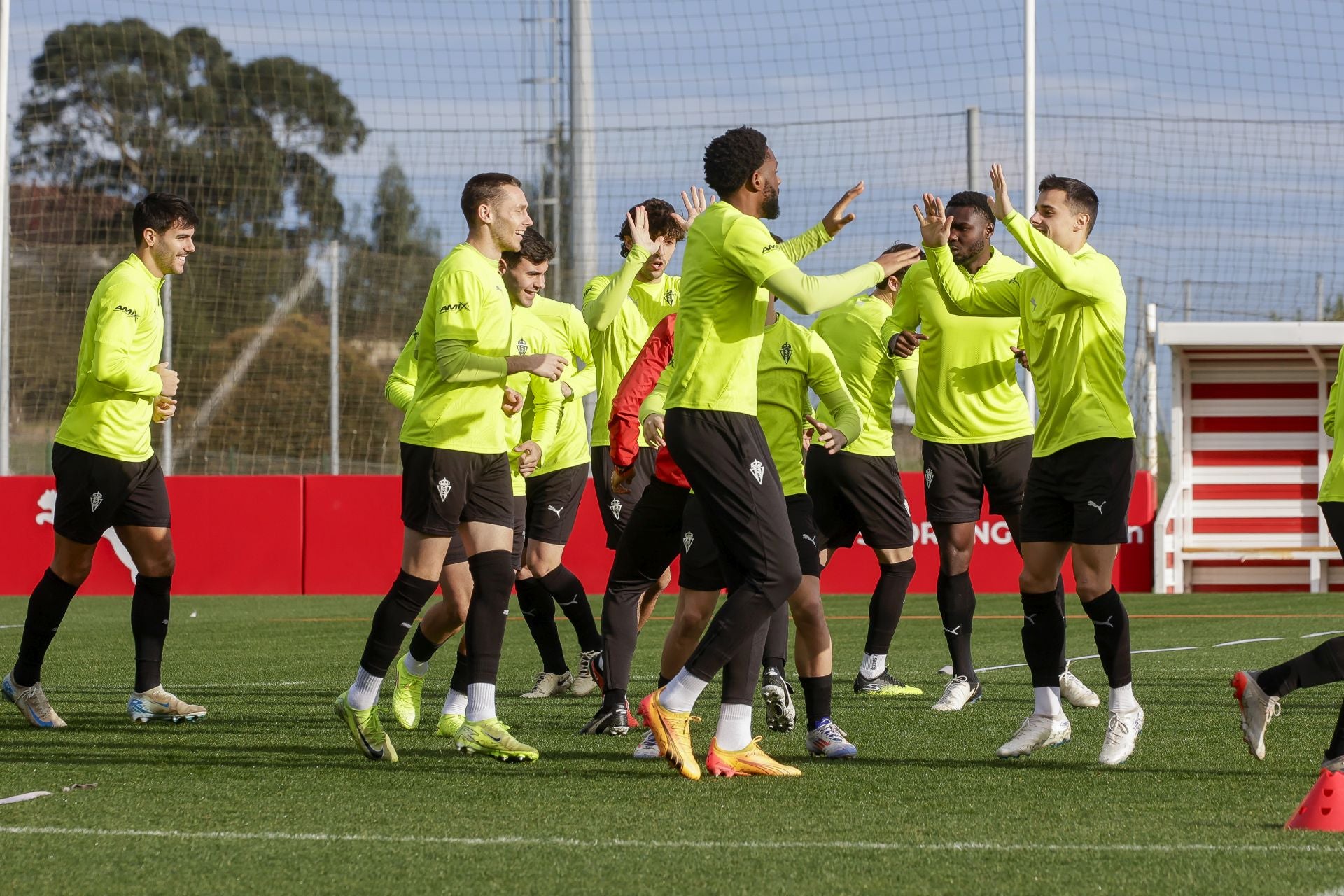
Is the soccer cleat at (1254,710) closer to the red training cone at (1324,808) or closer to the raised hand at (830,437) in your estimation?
the red training cone at (1324,808)

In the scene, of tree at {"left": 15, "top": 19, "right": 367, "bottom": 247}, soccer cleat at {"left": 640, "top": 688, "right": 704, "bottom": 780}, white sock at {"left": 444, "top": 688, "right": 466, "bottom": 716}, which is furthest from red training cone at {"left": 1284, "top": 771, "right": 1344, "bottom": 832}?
tree at {"left": 15, "top": 19, "right": 367, "bottom": 247}

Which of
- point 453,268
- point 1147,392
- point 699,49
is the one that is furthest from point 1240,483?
point 453,268

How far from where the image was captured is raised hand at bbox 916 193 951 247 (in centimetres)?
589

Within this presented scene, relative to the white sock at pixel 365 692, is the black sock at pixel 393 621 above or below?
above

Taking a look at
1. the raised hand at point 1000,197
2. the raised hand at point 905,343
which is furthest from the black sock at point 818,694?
the raised hand at point 905,343

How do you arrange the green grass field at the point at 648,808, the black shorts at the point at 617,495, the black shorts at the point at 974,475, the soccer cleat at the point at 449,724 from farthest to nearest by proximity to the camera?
the black shorts at the point at 974,475 < the black shorts at the point at 617,495 < the soccer cleat at the point at 449,724 < the green grass field at the point at 648,808

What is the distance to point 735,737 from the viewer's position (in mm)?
5469

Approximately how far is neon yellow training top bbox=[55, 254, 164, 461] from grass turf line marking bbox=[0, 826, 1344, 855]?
2.54m

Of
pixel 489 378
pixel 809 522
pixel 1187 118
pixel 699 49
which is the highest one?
pixel 699 49

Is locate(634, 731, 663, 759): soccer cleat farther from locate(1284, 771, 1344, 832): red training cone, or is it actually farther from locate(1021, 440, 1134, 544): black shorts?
locate(1284, 771, 1344, 832): red training cone

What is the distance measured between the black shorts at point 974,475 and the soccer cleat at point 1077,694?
87 cm

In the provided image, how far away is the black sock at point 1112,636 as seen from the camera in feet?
18.8

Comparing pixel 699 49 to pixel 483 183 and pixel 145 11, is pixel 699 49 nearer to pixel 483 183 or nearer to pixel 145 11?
pixel 145 11

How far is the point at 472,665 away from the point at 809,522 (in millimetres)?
1403
